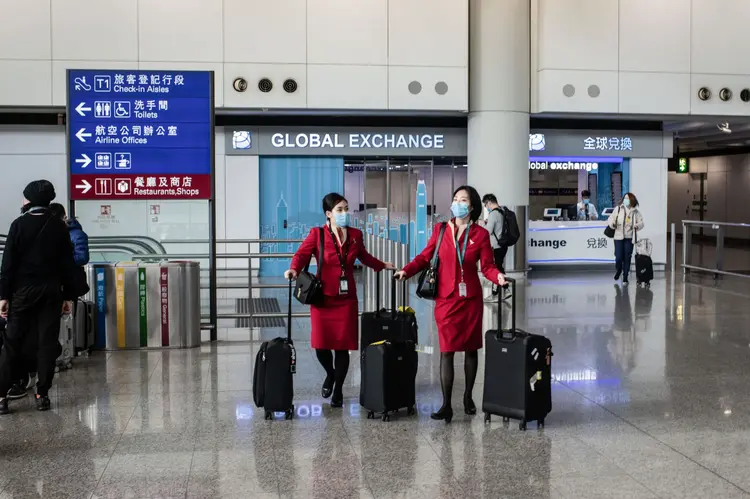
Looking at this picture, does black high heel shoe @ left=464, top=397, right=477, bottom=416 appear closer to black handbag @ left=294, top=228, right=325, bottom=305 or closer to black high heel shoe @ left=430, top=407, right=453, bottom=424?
black high heel shoe @ left=430, top=407, right=453, bottom=424

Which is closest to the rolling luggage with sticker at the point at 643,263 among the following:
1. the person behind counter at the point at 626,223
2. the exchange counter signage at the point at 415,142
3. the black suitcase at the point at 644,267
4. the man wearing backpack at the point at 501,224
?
the black suitcase at the point at 644,267

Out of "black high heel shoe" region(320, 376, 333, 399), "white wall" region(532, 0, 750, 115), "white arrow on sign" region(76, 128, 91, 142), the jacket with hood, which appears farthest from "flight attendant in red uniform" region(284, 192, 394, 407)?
"white wall" region(532, 0, 750, 115)

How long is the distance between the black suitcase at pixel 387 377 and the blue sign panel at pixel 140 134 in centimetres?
427

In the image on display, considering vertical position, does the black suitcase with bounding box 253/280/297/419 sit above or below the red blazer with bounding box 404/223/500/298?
below

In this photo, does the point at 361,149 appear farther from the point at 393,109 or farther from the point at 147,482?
the point at 147,482

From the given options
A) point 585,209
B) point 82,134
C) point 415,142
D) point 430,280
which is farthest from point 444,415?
point 585,209

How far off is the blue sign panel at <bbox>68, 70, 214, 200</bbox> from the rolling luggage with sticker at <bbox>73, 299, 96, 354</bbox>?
1.28 meters

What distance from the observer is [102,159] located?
977 centimetres

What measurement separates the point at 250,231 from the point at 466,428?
12.9 meters

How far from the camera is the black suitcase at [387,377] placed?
6.30 m

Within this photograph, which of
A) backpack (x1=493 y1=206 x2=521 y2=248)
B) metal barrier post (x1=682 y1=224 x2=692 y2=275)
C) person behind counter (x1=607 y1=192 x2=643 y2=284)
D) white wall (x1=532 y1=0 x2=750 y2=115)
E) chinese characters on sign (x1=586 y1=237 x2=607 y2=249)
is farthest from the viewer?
chinese characters on sign (x1=586 y1=237 x2=607 y2=249)

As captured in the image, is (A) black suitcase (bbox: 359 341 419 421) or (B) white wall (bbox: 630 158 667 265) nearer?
(A) black suitcase (bbox: 359 341 419 421)

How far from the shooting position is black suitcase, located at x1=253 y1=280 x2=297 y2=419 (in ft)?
20.9

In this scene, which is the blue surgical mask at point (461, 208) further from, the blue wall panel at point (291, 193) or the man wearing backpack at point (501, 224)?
the blue wall panel at point (291, 193)
